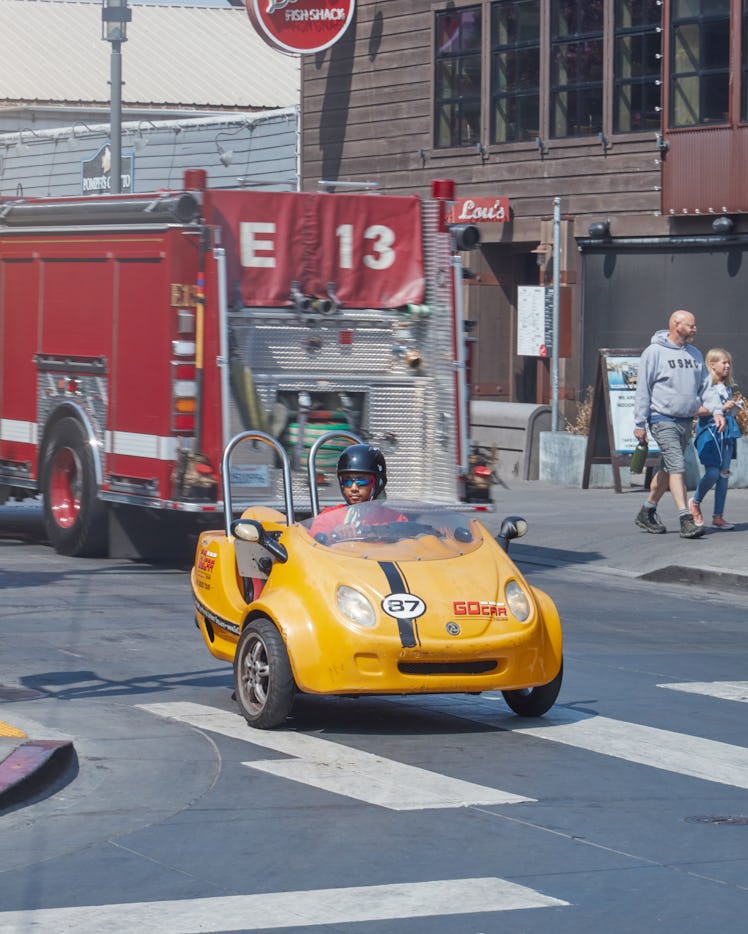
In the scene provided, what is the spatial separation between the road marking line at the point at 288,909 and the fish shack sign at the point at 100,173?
33240mm

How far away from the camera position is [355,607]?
28.8 ft

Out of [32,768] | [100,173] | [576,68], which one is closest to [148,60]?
[100,173]

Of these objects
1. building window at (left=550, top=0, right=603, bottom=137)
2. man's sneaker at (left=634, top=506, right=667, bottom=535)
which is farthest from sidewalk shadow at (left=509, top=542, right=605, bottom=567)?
building window at (left=550, top=0, right=603, bottom=137)

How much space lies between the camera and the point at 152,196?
15.3m

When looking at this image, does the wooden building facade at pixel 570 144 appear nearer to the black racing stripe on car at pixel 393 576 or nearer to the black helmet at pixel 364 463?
the black helmet at pixel 364 463

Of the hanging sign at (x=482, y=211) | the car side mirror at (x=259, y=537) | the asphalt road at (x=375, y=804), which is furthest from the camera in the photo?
the hanging sign at (x=482, y=211)

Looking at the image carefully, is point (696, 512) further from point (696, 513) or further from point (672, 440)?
point (672, 440)

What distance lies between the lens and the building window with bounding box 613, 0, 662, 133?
27328 millimetres

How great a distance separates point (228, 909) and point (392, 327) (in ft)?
34.4

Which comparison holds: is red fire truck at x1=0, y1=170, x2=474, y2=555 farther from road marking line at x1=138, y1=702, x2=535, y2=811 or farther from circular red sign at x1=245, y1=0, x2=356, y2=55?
Answer: circular red sign at x1=245, y1=0, x2=356, y2=55

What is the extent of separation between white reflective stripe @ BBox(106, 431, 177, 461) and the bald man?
467cm

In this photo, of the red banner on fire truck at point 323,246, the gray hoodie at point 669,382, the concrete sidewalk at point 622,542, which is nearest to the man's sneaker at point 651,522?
the concrete sidewalk at point 622,542

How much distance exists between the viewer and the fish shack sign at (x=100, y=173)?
39.3 meters

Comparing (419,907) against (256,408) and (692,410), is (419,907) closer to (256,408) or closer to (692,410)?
(256,408)
